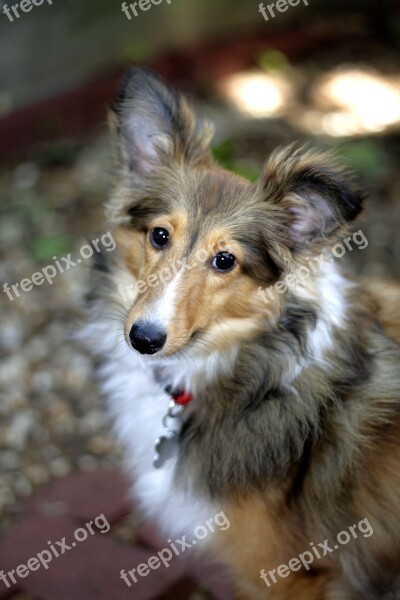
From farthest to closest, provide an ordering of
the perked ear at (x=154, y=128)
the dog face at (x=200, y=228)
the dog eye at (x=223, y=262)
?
the perked ear at (x=154, y=128), the dog eye at (x=223, y=262), the dog face at (x=200, y=228)

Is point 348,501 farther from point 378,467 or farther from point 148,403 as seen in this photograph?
point 148,403

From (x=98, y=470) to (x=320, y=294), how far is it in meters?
1.72

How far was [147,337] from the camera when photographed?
102 inches

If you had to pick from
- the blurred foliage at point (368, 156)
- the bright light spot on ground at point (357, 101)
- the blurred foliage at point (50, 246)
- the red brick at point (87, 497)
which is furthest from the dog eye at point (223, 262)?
the bright light spot on ground at point (357, 101)

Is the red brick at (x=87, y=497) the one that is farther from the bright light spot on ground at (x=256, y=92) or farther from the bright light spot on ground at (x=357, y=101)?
the bright light spot on ground at (x=256, y=92)

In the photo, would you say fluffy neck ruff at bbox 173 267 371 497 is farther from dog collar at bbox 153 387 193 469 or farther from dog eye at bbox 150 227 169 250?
dog eye at bbox 150 227 169 250

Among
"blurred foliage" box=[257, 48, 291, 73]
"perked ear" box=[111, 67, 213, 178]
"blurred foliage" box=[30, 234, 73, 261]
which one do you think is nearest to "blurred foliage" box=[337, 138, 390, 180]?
"blurred foliage" box=[257, 48, 291, 73]

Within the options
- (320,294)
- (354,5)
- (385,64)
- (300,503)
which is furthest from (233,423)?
(354,5)

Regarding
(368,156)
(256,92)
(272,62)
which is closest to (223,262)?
(368,156)

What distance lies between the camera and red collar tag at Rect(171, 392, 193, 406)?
9.80 ft

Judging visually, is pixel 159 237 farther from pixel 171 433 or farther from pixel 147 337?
pixel 171 433

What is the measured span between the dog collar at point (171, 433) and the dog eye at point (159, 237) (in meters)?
0.58

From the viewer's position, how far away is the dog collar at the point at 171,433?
118 inches

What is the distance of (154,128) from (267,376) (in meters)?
1.07
